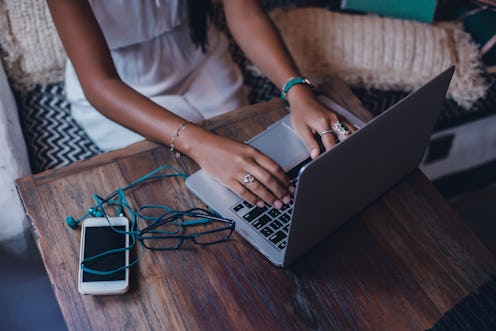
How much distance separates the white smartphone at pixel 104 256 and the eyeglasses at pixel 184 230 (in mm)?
37

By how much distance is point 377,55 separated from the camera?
4.97 feet

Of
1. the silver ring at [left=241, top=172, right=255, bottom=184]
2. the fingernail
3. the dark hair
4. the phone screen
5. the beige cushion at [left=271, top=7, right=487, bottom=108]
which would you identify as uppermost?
the dark hair

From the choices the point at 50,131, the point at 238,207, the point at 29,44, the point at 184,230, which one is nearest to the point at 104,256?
the point at 184,230

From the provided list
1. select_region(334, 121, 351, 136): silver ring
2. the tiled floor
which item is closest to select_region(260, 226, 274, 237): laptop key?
select_region(334, 121, 351, 136): silver ring

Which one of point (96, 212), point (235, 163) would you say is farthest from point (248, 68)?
point (96, 212)

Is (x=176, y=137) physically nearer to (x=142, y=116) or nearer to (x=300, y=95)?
(x=142, y=116)

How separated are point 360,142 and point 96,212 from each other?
454 millimetres

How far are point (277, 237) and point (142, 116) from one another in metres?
0.37

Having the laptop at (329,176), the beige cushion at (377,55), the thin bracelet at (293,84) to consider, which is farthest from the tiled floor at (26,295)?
the beige cushion at (377,55)

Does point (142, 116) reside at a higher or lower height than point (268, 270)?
higher

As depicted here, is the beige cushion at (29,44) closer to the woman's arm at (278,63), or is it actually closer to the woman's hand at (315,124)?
the woman's arm at (278,63)

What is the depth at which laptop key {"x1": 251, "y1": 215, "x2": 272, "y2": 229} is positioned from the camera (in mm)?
864

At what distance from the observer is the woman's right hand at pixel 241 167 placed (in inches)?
35.1

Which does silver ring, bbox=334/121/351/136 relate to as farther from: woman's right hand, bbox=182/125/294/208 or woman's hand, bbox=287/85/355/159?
woman's right hand, bbox=182/125/294/208
